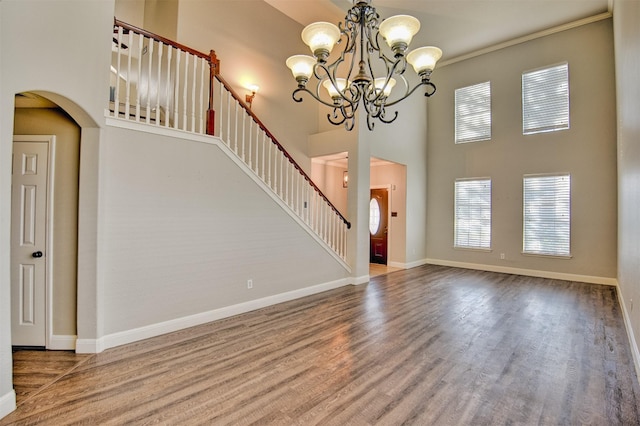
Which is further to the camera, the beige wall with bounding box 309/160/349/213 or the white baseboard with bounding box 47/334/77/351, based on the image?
the beige wall with bounding box 309/160/349/213

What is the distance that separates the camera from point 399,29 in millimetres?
2791

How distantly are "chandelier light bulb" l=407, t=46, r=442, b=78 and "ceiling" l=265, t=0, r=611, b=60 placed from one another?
2.69 m

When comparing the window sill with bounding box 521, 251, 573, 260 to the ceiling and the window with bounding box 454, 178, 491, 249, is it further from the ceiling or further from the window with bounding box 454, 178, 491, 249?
the ceiling

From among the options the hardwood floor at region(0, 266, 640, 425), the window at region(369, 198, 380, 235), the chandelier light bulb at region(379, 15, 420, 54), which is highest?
the chandelier light bulb at region(379, 15, 420, 54)

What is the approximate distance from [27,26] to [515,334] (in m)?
5.52

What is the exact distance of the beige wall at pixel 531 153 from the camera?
593 centimetres

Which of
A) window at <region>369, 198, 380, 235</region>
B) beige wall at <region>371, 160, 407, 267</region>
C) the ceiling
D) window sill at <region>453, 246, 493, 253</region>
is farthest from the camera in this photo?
window at <region>369, 198, 380, 235</region>

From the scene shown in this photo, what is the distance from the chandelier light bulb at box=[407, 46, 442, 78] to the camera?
3072mm

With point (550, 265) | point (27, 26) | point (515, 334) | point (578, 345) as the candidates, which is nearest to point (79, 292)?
point (27, 26)

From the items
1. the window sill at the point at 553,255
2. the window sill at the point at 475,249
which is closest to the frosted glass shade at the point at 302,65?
the window sill at the point at 475,249

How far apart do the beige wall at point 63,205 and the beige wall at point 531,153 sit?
299 inches

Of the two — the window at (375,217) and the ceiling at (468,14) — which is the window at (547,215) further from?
the window at (375,217)

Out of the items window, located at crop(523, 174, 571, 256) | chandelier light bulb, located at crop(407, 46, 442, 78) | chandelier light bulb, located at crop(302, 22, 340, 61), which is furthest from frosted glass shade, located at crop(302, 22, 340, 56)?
window, located at crop(523, 174, 571, 256)

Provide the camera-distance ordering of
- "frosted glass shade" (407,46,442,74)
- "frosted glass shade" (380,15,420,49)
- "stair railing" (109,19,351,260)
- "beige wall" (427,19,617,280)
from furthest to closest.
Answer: "beige wall" (427,19,617,280) → "stair railing" (109,19,351,260) → "frosted glass shade" (407,46,442,74) → "frosted glass shade" (380,15,420,49)
